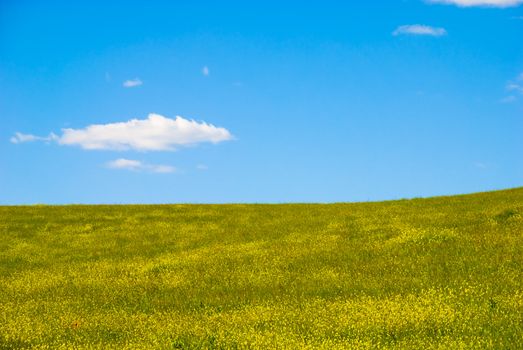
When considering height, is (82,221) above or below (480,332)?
above

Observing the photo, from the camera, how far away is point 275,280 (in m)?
17.2

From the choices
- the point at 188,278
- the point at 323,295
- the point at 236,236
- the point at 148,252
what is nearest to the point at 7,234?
the point at 148,252

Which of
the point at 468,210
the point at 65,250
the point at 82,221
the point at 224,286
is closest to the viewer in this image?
the point at 224,286

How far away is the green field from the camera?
1154cm

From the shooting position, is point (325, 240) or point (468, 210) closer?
point (325, 240)

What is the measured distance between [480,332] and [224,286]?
7866 millimetres

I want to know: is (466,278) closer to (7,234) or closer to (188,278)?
(188,278)

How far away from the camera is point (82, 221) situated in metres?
32.5

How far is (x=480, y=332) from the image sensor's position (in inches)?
435

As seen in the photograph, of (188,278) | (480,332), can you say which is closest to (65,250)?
(188,278)

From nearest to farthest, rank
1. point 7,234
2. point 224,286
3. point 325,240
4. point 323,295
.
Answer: point 323,295
point 224,286
point 325,240
point 7,234

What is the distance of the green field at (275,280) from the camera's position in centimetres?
1154

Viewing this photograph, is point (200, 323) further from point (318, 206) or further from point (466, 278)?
point (318, 206)

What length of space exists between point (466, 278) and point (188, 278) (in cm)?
814
